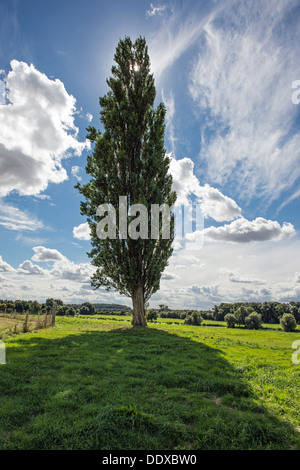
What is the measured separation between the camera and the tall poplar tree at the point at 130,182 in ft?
69.9

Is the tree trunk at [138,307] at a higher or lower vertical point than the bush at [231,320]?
higher

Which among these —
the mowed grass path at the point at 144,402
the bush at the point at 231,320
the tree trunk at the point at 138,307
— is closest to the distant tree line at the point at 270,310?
the bush at the point at 231,320

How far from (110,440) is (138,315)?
62.0ft

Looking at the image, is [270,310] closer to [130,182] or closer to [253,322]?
[253,322]

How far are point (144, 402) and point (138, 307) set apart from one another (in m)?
16.9

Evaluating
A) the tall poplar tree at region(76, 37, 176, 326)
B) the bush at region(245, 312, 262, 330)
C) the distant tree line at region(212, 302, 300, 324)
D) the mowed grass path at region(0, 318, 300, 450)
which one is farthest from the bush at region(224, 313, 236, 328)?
the mowed grass path at region(0, 318, 300, 450)

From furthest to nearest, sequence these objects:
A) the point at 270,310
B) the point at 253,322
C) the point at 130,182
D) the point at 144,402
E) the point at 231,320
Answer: the point at 270,310 → the point at 231,320 → the point at 253,322 → the point at 130,182 → the point at 144,402

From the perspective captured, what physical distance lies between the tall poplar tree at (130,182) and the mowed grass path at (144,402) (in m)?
A: 11.3

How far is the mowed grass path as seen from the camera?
164 inches

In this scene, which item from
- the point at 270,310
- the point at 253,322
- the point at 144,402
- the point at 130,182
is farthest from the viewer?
the point at 270,310

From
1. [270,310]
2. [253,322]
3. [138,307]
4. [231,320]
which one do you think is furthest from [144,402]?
[270,310]

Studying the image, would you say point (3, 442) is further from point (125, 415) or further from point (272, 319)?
point (272, 319)

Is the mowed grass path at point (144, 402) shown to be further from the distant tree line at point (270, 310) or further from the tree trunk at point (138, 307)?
the distant tree line at point (270, 310)

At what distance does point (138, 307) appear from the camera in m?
22.3
